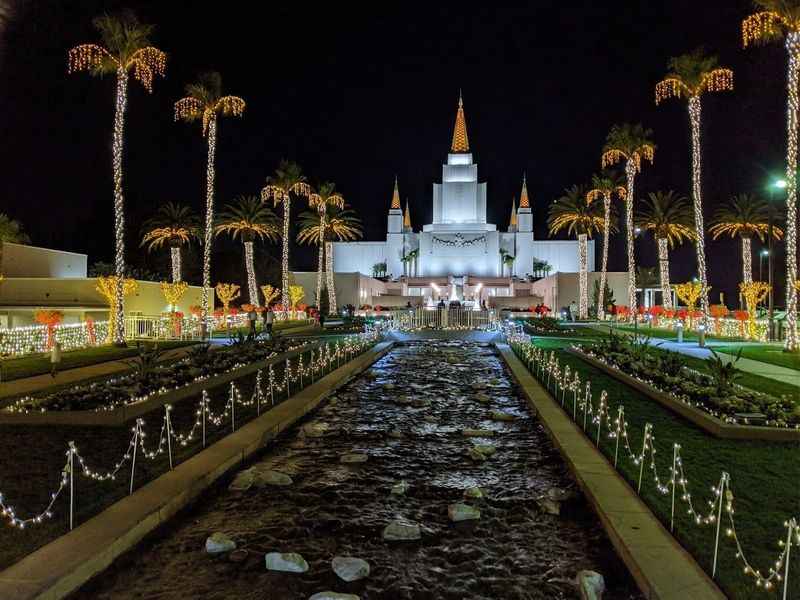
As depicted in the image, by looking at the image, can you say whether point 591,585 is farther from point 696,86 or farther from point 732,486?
point 696,86

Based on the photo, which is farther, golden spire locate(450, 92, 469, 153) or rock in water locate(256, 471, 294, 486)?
golden spire locate(450, 92, 469, 153)

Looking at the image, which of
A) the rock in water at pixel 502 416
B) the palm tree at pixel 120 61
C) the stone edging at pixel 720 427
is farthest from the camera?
the palm tree at pixel 120 61

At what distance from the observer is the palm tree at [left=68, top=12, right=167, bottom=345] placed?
21.6 meters

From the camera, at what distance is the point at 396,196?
273 ft

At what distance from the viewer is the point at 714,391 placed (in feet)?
34.0

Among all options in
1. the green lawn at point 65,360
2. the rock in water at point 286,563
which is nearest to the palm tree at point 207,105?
the green lawn at point 65,360

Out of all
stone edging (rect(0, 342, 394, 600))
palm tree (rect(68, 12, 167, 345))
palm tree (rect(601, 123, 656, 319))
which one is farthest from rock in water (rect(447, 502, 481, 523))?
palm tree (rect(601, 123, 656, 319))

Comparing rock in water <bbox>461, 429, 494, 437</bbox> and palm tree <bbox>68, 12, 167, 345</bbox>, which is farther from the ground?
palm tree <bbox>68, 12, 167, 345</bbox>

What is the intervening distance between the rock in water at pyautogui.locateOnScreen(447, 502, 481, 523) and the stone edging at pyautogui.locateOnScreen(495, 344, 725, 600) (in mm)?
1252

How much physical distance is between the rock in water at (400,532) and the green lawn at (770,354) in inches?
493

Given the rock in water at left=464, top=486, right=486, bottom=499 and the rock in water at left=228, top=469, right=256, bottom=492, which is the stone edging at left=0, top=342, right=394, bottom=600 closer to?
the rock in water at left=228, top=469, right=256, bottom=492

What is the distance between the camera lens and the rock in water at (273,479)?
7.22 meters

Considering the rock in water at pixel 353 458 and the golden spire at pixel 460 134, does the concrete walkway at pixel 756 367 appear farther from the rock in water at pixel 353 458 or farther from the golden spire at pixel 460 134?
the golden spire at pixel 460 134

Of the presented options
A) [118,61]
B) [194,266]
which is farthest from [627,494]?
[194,266]
